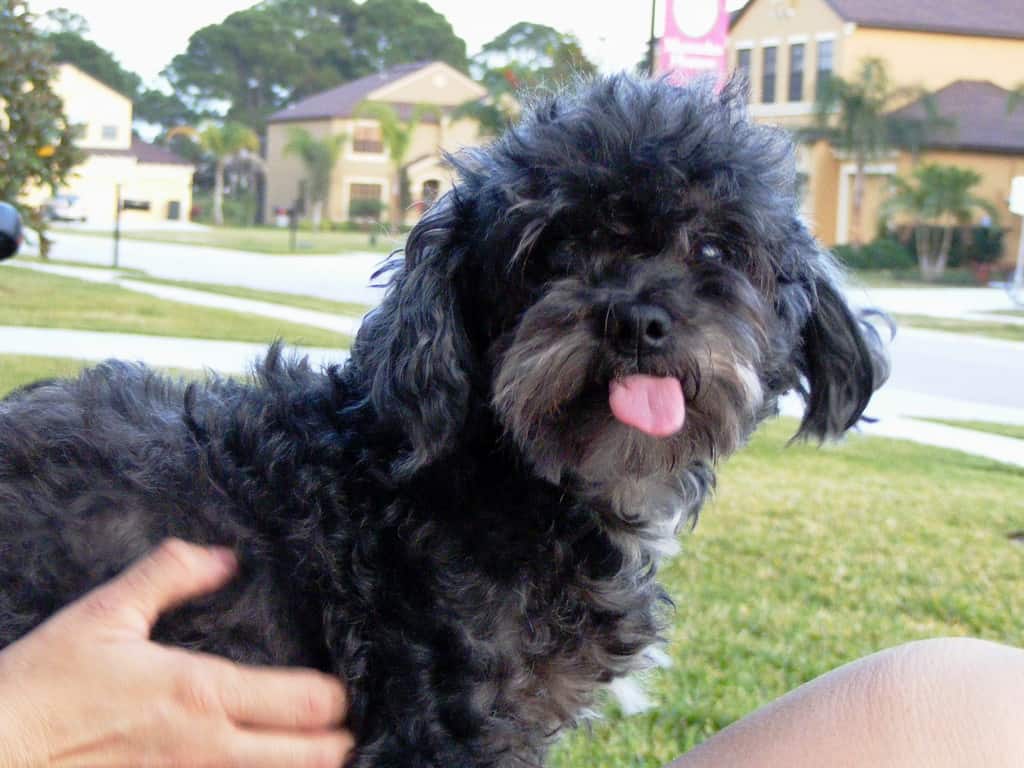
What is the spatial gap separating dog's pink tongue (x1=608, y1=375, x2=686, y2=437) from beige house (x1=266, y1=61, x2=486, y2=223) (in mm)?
65630

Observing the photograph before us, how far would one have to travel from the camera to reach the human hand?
187cm

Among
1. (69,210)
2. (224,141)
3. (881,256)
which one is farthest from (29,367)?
(224,141)

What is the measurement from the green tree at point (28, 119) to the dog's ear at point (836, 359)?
1332 cm

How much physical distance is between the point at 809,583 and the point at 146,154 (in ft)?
258

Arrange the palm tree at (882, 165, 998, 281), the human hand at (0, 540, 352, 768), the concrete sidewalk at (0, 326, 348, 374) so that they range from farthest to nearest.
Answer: the palm tree at (882, 165, 998, 281), the concrete sidewalk at (0, 326, 348, 374), the human hand at (0, 540, 352, 768)

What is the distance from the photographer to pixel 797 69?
50.7 metres

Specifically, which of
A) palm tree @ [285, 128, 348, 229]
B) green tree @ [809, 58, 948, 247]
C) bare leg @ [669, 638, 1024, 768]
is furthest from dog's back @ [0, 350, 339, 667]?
palm tree @ [285, 128, 348, 229]

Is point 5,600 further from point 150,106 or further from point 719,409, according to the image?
point 150,106

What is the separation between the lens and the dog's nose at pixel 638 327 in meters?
2.39

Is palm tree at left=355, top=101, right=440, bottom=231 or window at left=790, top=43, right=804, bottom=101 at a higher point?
window at left=790, top=43, right=804, bottom=101

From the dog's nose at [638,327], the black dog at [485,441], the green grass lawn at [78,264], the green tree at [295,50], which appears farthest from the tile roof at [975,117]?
the green tree at [295,50]

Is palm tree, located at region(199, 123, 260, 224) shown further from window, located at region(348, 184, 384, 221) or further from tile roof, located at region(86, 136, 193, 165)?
window, located at region(348, 184, 384, 221)

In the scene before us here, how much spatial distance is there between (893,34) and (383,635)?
52.0 metres

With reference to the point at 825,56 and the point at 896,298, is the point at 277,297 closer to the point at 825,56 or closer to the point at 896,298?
→ the point at 896,298
